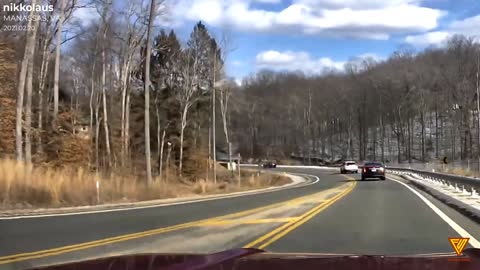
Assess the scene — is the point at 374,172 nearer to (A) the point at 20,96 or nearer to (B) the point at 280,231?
(A) the point at 20,96

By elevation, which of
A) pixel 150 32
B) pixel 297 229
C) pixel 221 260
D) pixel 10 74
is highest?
pixel 150 32

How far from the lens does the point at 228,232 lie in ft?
42.0

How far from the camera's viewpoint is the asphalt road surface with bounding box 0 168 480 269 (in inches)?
399

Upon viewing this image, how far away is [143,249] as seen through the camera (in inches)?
404

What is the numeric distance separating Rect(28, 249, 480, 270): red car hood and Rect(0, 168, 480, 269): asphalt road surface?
13.0 feet

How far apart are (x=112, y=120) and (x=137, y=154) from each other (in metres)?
4.38

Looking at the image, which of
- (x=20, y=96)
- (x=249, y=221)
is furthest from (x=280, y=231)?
(x=20, y=96)

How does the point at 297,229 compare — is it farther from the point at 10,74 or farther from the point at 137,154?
the point at 137,154

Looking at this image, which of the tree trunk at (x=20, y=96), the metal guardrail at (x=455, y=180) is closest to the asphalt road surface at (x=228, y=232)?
the metal guardrail at (x=455, y=180)

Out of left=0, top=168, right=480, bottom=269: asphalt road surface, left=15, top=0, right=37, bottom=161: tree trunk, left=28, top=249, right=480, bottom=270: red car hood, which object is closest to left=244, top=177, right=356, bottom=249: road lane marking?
left=0, top=168, right=480, bottom=269: asphalt road surface

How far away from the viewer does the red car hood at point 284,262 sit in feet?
14.4

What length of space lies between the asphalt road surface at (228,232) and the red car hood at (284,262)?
3.98m

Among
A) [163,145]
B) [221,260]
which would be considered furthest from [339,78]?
[221,260]

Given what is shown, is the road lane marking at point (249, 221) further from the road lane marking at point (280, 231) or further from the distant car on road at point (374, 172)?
the distant car on road at point (374, 172)
